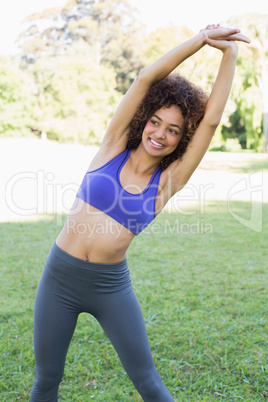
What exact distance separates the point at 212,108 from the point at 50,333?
134 cm

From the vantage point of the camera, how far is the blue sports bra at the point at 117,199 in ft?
6.49

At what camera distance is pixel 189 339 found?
346 centimetres

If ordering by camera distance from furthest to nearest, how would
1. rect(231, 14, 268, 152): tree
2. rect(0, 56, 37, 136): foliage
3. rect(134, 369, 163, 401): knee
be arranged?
rect(0, 56, 37, 136): foliage, rect(231, 14, 268, 152): tree, rect(134, 369, 163, 401): knee

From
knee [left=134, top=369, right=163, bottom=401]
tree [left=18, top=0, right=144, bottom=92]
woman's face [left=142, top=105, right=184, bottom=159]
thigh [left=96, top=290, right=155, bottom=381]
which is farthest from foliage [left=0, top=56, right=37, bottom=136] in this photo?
knee [left=134, top=369, right=163, bottom=401]

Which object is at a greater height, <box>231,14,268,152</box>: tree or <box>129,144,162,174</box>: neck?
<box>231,14,268,152</box>: tree

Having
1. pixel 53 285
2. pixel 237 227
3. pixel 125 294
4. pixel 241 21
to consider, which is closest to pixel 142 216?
pixel 125 294

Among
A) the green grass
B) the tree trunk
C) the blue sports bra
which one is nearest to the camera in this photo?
the blue sports bra

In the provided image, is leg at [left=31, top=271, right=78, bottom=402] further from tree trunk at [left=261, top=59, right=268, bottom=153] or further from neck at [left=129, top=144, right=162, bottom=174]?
tree trunk at [left=261, top=59, right=268, bottom=153]

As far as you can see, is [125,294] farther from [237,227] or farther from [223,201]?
[223,201]

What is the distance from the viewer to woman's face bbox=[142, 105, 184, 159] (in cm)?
205
